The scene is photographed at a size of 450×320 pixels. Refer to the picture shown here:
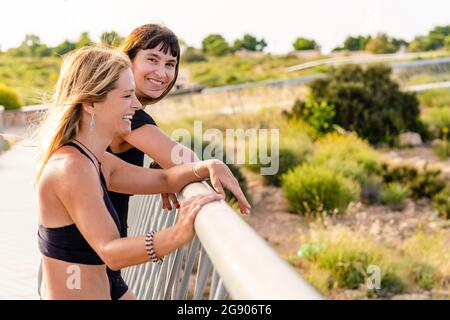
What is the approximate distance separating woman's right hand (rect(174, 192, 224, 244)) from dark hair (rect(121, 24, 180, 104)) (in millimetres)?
1153

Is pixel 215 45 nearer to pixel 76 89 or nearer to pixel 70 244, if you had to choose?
pixel 76 89

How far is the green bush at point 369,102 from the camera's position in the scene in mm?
17750

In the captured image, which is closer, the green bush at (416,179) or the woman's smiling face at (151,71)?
Result: the woman's smiling face at (151,71)

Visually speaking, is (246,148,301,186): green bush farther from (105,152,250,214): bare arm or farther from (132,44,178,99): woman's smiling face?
(105,152,250,214): bare arm

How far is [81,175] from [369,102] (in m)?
16.4

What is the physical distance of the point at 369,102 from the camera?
18266 millimetres

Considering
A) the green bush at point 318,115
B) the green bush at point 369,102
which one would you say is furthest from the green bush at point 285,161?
the green bush at point 369,102

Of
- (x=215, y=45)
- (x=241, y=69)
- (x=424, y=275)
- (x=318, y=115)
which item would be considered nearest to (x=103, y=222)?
(x=424, y=275)

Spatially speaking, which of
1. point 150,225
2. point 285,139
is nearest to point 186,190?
point 150,225

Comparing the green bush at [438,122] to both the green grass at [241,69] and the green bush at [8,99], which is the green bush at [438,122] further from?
the green grass at [241,69]

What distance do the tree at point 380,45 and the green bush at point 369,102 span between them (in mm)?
36648

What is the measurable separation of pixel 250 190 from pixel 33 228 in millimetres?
5255

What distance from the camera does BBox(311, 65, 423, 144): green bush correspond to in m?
17.8

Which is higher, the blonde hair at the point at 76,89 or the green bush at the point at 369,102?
the blonde hair at the point at 76,89
